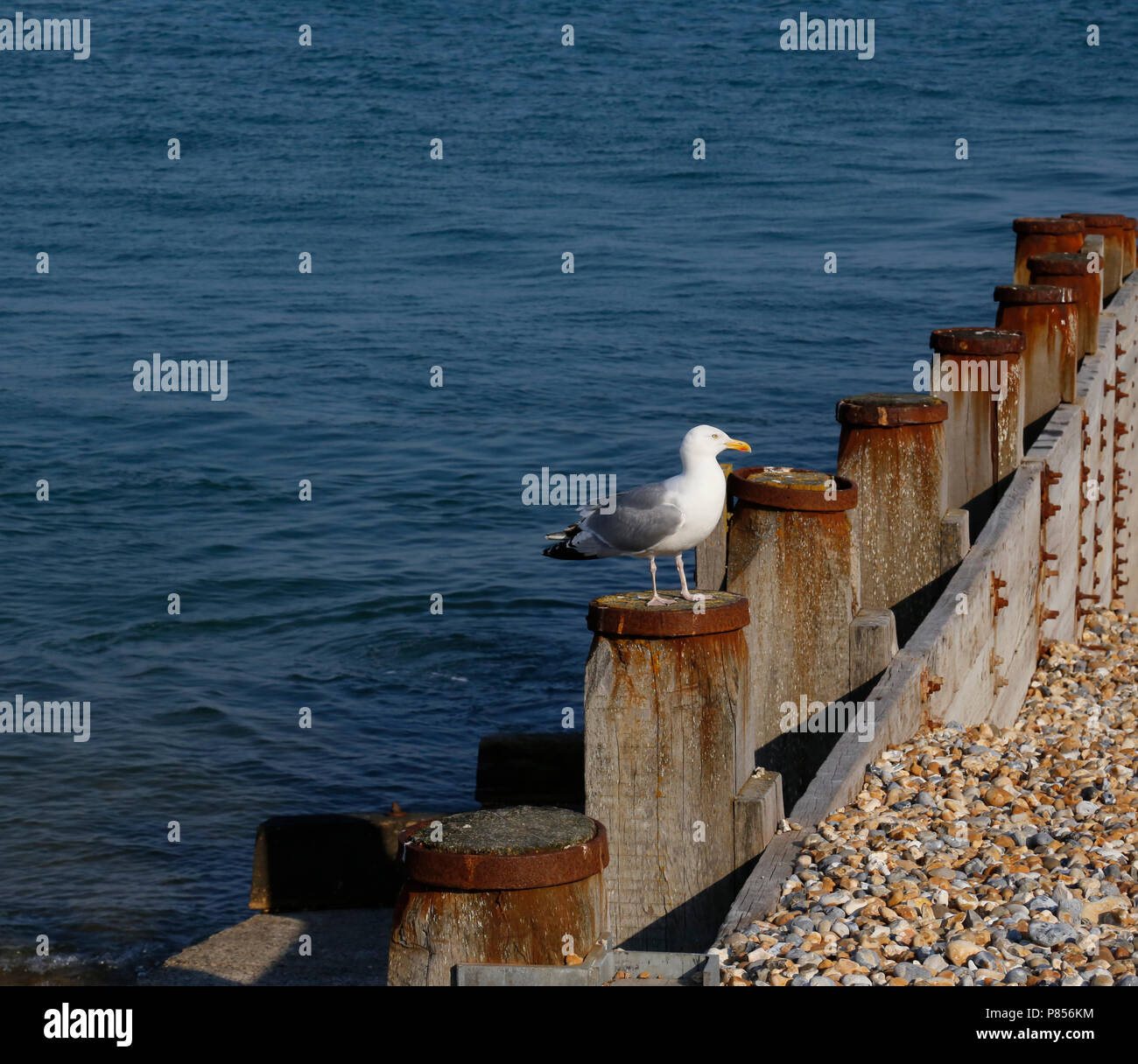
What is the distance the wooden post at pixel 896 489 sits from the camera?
8641 mm

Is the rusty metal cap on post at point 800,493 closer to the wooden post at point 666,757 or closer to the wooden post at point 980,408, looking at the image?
the wooden post at point 666,757

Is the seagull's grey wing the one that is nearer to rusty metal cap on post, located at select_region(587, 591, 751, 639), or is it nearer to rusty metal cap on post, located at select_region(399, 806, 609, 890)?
rusty metal cap on post, located at select_region(587, 591, 751, 639)

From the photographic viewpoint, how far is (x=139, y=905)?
10906 mm

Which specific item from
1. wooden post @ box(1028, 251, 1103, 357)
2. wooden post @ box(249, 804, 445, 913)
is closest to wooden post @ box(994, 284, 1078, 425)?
wooden post @ box(1028, 251, 1103, 357)

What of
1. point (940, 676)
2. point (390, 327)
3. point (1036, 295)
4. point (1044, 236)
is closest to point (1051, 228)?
point (1044, 236)

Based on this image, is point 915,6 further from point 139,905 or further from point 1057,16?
point 139,905

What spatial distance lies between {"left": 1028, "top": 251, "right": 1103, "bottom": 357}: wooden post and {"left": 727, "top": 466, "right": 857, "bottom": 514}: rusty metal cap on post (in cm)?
644

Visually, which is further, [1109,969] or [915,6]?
[915,6]

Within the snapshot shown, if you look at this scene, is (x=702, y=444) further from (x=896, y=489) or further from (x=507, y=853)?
(x=896, y=489)

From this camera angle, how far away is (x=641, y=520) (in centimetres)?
630

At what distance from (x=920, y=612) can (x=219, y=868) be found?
18.5 ft

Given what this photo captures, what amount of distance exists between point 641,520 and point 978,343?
478cm

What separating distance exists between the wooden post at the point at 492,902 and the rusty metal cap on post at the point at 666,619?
1.25m
